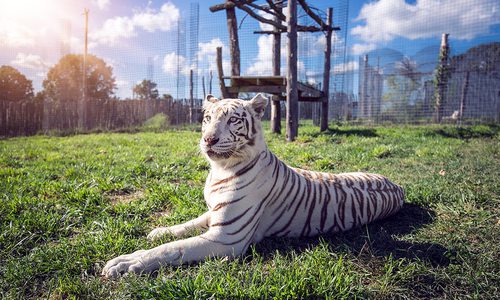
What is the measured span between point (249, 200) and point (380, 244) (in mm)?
1042

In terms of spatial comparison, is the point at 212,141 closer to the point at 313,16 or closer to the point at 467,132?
the point at 467,132

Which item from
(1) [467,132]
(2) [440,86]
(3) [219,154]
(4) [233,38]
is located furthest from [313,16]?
(3) [219,154]

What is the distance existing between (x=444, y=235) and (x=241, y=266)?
5.35 ft

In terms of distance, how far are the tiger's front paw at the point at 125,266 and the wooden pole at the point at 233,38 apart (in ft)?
Result: 23.2

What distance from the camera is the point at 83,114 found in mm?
14695

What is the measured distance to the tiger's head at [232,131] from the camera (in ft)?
7.42

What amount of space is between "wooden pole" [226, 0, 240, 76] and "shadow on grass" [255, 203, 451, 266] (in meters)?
6.51

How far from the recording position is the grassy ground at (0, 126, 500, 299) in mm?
1796

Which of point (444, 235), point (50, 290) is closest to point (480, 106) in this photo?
point (444, 235)

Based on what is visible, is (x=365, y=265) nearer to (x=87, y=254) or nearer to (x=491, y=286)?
(x=491, y=286)

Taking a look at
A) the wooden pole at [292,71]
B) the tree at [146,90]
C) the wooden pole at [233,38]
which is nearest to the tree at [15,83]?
the tree at [146,90]

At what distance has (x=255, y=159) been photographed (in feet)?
8.01

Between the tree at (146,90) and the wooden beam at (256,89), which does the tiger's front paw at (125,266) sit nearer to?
the wooden beam at (256,89)

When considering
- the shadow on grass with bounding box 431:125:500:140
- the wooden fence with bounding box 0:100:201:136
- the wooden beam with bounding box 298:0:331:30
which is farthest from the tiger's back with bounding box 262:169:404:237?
the wooden fence with bounding box 0:100:201:136
